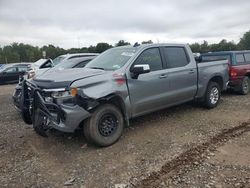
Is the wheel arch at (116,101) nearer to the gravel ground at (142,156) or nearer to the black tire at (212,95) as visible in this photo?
the gravel ground at (142,156)

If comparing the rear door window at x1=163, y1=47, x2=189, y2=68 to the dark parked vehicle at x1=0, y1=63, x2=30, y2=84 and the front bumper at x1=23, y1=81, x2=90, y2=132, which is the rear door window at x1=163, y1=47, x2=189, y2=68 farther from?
the dark parked vehicle at x1=0, y1=63, x2=30, y2=84

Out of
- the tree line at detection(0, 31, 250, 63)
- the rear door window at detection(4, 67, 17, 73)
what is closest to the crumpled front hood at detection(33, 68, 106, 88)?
the rear door window at detection(4, 67, 17, 73)

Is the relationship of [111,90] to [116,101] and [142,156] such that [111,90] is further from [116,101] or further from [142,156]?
[142,156]

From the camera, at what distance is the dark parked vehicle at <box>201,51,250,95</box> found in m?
8.73

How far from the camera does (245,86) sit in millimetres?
9305

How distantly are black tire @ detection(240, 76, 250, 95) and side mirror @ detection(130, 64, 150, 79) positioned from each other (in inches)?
217

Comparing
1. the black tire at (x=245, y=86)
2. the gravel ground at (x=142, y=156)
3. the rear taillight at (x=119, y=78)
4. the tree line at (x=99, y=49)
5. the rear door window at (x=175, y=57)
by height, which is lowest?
the gravel ground at (x=142, y=156)

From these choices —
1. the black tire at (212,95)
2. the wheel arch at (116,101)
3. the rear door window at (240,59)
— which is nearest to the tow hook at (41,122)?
the wheel arch at (116,101)

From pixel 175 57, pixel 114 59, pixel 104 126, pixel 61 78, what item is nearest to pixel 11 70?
pixel 114 59

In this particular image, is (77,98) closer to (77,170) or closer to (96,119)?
(96,119)

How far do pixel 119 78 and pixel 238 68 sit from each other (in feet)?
18.2

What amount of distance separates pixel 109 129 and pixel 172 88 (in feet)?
6.30

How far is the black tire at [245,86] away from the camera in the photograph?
9154 mm

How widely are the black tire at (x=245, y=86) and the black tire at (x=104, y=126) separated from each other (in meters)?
5.97
